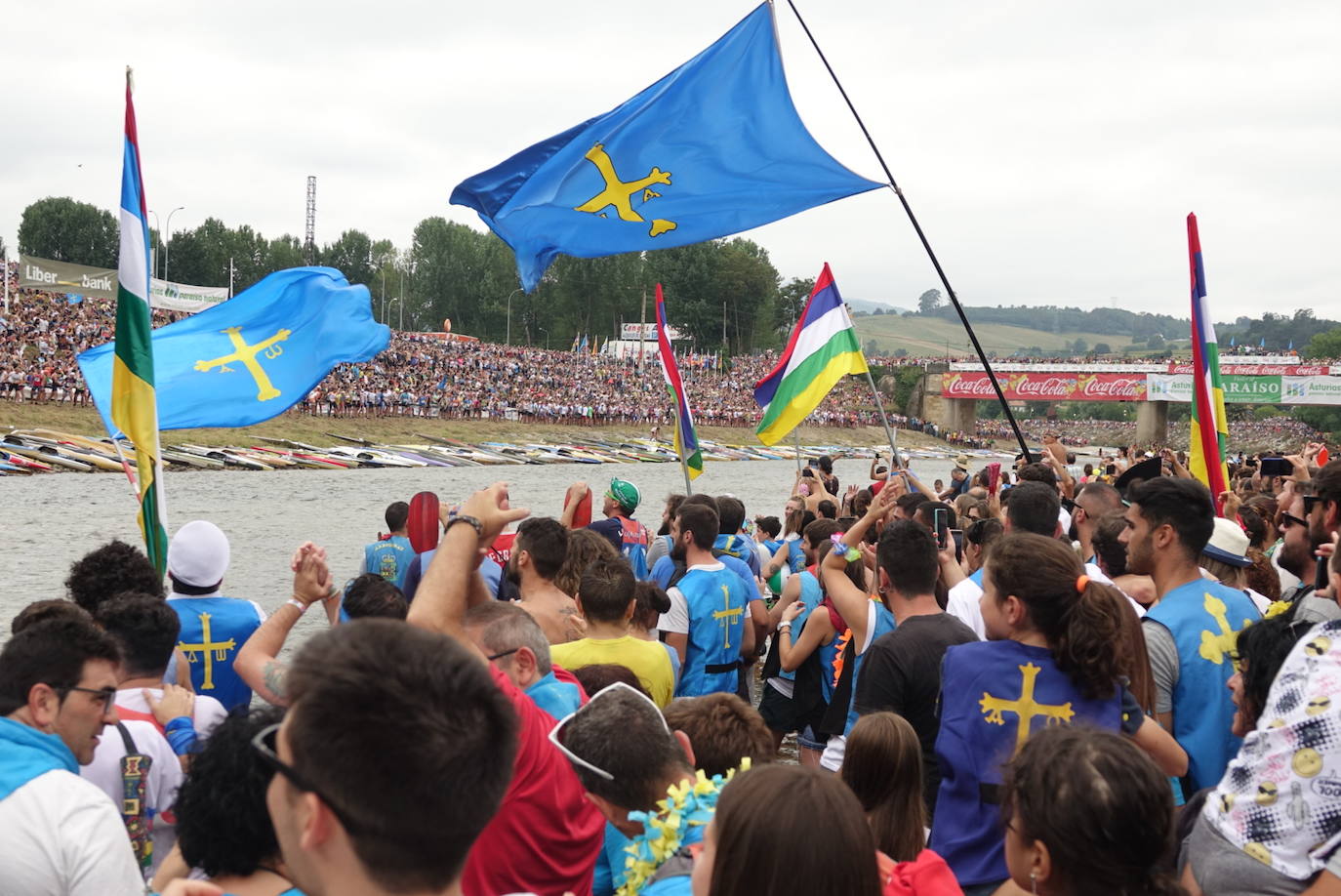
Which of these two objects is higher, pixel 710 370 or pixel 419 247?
pixel 419 247

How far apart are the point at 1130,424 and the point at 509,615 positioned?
406 feet

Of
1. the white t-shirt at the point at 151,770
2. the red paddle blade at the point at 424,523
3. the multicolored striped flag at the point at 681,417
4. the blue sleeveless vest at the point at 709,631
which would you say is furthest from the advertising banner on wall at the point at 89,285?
the red paddle blade at the point at 424,523

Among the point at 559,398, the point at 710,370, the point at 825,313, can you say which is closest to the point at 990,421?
the point at 710,370

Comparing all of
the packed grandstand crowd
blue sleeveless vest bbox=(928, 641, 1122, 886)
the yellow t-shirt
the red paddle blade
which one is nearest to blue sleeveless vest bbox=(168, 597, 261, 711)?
the yellow t-shirt

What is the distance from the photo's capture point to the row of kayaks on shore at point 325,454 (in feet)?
126

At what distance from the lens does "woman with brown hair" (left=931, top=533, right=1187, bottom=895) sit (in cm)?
358

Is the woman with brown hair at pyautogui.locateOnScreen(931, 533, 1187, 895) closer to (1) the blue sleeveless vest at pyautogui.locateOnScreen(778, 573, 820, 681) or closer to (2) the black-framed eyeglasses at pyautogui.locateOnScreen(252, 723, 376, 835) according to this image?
(2) the black-framed eyeglasses at pyautogui.locateOnScreen(252, 723, 376, 835)

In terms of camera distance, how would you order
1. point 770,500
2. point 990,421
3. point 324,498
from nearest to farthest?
point 324,498, point 770,500, point 990,421

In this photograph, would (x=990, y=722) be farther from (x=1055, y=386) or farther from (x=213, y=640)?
(x=1055, y=386)

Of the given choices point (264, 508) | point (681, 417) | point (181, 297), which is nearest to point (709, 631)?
point (681, 417)

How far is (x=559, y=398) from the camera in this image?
73.9m

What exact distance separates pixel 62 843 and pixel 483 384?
6776cm

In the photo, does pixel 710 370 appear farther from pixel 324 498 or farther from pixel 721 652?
pixel 721 652

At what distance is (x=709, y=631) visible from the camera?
21.4ft
